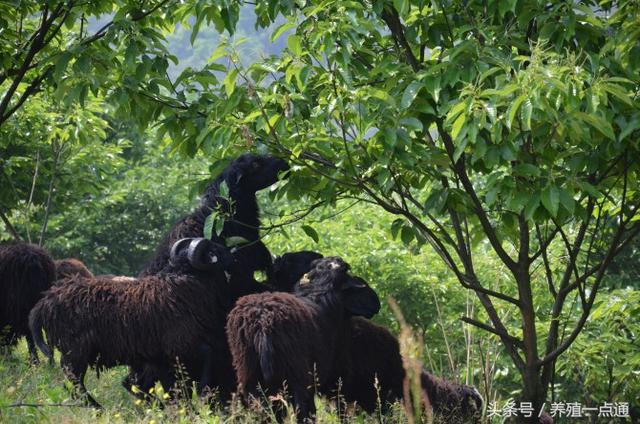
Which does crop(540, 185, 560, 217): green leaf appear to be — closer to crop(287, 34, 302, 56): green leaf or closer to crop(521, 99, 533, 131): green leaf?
crop(521, 99, 533, 131): green leaf

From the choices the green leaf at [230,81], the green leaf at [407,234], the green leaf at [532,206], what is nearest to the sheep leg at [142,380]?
the green leaf at [407,234]

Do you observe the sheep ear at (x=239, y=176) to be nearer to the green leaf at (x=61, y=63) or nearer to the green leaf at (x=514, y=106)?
the green leaf at (x=61, y=63)

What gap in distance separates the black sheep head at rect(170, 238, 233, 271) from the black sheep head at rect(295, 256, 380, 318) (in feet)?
2.21

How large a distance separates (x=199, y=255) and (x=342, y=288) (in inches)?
48.1

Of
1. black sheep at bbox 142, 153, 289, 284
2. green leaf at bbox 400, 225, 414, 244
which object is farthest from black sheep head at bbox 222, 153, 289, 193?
green leaf at bbox 400, 225, 414, 244

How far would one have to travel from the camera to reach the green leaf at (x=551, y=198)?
599cm

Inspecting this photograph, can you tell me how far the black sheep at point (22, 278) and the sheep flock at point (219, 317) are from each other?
1184 mm

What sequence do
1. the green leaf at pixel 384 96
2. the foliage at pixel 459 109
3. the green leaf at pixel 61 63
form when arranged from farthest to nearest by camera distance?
1. the green leaf at pixel 61 63
2. the green leaf at pixel 384 96
3. the foliage at pixel 459 109

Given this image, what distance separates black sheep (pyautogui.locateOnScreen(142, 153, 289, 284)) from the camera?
932 centimetres

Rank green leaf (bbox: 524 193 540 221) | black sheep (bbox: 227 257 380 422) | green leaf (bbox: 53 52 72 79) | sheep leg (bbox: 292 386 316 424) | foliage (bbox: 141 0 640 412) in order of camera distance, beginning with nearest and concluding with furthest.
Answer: foliage (bbox: 141 0 640 412), green leaf (bbox: 524 193 540 221), green leaf (bbox: 53 52 72 79), black sheep (bbox: 227 257 380 422), sheep leg (bbox: 292 386 316 424)

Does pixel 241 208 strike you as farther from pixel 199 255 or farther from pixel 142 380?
pixel 142 380

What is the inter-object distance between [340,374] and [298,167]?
Result: 226 cm

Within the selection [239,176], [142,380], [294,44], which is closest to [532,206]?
[294,44]

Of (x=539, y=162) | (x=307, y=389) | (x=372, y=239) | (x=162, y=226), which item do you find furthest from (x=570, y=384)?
(x=162, y=226)
